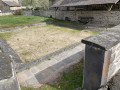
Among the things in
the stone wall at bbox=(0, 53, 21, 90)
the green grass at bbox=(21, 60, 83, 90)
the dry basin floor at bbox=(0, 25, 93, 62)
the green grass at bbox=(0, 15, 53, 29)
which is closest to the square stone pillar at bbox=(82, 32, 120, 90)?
the green grass at bbox=(21, 60, 83, 90)

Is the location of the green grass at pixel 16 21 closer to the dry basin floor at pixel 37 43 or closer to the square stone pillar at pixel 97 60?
the dry basin floor at pixel 37 43

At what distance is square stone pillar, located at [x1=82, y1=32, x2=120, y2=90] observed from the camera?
1864 millimetres

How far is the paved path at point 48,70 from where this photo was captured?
3.34 metres

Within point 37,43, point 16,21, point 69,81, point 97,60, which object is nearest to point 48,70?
point 69,81

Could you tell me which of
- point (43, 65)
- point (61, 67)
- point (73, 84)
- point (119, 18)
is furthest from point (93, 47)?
point (119, 18)

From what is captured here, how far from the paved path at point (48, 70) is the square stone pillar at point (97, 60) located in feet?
5.25

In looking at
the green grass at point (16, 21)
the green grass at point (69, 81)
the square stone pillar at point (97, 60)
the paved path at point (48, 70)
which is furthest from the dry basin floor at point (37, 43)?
the green grass at point (16, 21)

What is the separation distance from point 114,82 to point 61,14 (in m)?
18.0

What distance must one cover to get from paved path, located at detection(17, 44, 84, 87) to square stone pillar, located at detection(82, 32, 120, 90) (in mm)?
1601

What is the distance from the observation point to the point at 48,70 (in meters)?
3.91

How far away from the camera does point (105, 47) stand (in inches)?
69.4

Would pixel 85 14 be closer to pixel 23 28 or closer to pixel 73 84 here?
pixel 23 28

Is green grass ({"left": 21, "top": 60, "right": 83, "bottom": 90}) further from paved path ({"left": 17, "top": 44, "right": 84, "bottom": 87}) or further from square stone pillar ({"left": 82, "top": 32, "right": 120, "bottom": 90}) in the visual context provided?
square stone pillar ({"left": 82, "top": 32, "right": 120, "bottom": 90})

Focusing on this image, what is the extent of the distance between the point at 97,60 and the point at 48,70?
2.44 metres
